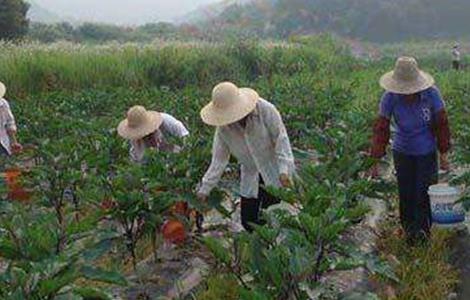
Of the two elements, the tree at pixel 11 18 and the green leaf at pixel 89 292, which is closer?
the green leaf at pixel 89 292

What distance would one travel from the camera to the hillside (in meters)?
60.3

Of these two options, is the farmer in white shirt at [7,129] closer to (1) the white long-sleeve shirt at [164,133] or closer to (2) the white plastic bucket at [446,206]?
(1) the white long-sleeve shirt at [164,133]

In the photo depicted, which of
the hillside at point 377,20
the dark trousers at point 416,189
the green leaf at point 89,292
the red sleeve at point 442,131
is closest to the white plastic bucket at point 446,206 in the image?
the dark trousers at point 416,189

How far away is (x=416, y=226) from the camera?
5.82 metres

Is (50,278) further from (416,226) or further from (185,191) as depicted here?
(416,226)

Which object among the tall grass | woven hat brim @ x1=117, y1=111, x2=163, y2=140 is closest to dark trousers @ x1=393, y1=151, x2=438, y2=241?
woven hat brim @ x1=117, y1=111, x2=163, y2=140

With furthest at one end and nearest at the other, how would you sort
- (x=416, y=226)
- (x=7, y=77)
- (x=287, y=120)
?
(x=7, y=77), (x=287, y=120), (x=416, y=226)

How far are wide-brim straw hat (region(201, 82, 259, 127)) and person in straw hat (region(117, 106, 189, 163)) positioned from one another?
43.7 inches

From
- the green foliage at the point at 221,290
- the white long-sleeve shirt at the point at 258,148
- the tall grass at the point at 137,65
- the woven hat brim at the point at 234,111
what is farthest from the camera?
the tall grass at the point at 137,65

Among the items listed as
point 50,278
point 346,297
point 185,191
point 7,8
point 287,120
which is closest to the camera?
point 50,278

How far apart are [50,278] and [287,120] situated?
7300 millimetres

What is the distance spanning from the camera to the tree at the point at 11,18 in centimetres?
2736

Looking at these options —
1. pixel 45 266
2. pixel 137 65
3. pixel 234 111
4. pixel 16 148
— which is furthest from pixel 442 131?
pixel 137 65

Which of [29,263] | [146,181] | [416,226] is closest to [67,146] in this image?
[146,181]
